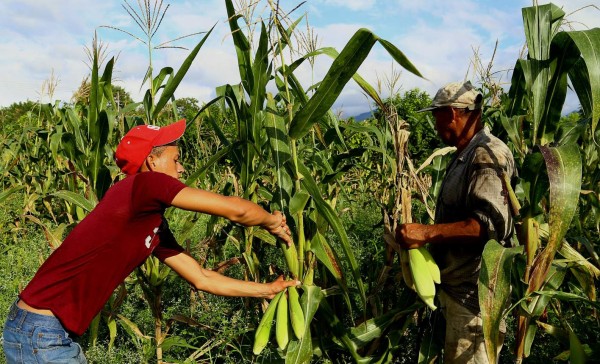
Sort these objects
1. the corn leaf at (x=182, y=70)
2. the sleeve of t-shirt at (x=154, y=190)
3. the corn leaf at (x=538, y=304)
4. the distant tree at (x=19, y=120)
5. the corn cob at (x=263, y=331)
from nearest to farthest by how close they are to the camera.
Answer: the sleeve of t-shirt at (x=154, y=190)
the corn leaf at (x=538, y=304)
the corn cob at (x=263, y=331)
the corn leaf at (x=182, y=70)
the distant tree at (x=19, y=120)

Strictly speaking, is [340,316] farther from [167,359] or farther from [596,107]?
[596,107]

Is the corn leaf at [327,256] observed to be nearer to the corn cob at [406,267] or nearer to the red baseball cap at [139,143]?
the corn cob at [406,267]

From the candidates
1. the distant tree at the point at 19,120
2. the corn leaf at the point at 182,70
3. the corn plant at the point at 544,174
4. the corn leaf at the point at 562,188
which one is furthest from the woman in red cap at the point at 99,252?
the distant tree at the point at 19,120

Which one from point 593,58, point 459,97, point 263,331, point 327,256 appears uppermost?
point 593,58

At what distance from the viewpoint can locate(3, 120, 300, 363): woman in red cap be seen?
2.10m

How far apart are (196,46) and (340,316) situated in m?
1.72

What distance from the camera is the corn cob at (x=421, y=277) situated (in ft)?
7.21

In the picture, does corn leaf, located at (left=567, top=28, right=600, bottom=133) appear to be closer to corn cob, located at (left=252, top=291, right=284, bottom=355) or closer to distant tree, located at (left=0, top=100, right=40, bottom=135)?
corn cob, located at (left=252, top=291, right=284, bottom=355)

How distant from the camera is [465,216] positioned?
2527 mm

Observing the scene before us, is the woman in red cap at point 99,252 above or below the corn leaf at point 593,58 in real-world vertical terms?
below

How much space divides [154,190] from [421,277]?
43.6 inches

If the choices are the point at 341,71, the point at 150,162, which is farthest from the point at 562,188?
the point at 150,162

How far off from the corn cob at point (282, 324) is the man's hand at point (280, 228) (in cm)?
24

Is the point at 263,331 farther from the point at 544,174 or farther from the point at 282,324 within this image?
the point at 544,174
